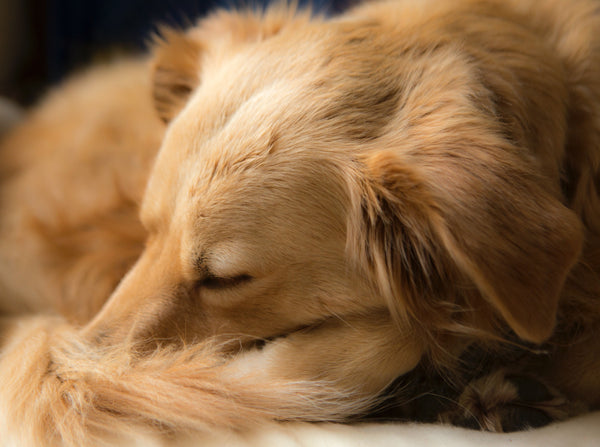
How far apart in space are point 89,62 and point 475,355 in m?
2.03

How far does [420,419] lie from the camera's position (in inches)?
40.2

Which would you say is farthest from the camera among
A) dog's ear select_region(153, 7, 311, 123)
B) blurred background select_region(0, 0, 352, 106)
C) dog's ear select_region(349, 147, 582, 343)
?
blurred background select_region(0, 0, 352, 106)

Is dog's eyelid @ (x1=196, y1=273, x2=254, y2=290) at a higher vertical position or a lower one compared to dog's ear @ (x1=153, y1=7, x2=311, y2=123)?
lower

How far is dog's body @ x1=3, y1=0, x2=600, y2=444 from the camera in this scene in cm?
94

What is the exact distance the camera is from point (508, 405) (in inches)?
39.0

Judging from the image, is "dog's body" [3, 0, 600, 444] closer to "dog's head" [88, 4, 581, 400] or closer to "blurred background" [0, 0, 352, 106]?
"dog's head" [88, 4, 581, 400]

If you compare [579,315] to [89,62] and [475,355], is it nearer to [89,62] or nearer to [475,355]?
[475,355]

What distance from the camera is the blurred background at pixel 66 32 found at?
2400 mm

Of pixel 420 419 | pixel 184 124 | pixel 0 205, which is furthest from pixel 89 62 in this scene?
pixel 420 419

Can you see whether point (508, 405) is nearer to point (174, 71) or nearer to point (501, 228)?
point (501, 228)

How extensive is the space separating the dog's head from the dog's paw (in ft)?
0.30

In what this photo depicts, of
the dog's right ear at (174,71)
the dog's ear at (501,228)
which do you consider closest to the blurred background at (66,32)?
the dog's right ear at (174,71)

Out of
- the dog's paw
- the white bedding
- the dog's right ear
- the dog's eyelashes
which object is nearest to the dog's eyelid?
the dog's eyelashes

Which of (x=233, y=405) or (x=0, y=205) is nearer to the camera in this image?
(x=233, y=405)
